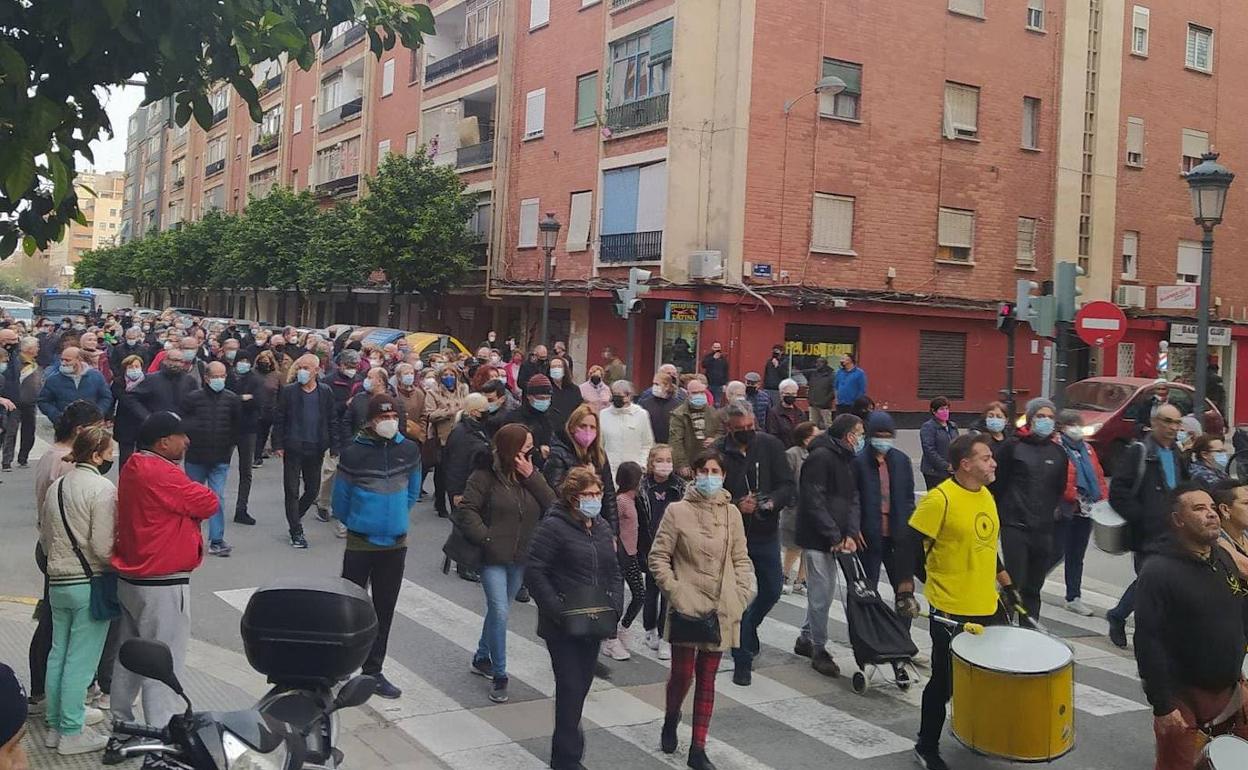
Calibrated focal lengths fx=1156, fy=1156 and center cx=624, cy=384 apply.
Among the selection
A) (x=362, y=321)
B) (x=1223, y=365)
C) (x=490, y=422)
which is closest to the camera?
(x=490, y=422)

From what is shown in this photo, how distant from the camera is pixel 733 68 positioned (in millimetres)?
26125

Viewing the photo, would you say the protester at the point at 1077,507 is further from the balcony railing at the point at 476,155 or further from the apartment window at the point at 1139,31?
the balcony railing at the point at 476,155

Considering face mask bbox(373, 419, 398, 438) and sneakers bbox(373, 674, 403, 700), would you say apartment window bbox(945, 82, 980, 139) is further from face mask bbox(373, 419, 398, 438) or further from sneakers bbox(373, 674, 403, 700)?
sneakers bbox(373, 674, 403, 700)

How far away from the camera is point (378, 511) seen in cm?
690

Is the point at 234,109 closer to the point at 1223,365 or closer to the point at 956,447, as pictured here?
the point at 1223,365

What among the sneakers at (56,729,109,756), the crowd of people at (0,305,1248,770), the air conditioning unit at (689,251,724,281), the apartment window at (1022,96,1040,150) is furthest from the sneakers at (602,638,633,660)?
the apartment window at (1022,96,1040,150)

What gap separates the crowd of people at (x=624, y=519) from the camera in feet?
18.3

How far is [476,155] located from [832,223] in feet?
42.9

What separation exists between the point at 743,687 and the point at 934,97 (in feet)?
77.0

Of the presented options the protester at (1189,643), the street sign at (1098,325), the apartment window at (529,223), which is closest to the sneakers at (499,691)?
the protester at (1189,643)

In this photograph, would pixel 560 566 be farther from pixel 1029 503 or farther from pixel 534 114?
pixel 534 114

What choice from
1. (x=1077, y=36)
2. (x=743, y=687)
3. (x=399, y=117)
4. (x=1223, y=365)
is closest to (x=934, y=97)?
(x=1077, y=36)

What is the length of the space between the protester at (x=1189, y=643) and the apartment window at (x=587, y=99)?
25.9 meters

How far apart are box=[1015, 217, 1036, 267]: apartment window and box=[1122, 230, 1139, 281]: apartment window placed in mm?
3275
